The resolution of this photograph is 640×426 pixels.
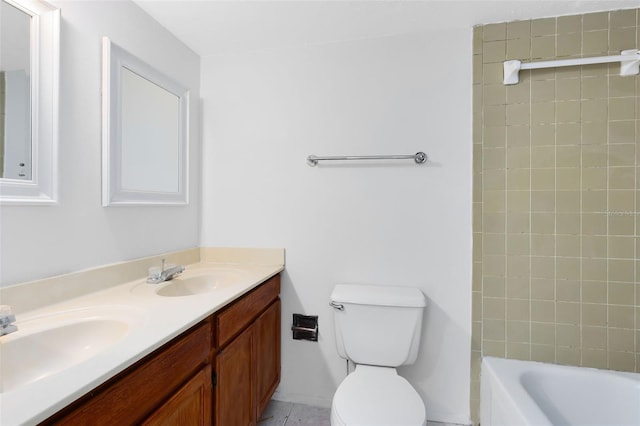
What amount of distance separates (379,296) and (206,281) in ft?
3.07

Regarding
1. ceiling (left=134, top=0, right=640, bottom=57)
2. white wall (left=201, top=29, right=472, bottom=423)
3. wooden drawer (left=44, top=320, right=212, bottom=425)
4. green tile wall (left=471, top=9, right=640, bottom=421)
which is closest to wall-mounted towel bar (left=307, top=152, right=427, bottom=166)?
white wall (left=201, top=29, right=472, bottom=423)

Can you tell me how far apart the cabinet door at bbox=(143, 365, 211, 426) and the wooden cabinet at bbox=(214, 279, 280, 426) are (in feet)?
0.20

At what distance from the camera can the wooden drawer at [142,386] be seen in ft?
1.93

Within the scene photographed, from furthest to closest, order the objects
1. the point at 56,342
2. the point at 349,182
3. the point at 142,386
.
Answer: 1. the point at 349,182
2. the point at 56,342
3. the point at 142,386

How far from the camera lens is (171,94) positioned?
155cm

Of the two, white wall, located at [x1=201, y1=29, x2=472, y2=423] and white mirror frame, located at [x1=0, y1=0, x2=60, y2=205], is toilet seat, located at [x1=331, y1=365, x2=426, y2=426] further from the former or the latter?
white mirror frame, located at [x1=0, y1=0, x2=60, y2=205]

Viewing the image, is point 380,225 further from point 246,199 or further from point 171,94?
point 171,94

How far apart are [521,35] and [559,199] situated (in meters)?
0.88

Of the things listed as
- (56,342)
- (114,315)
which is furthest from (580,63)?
(56,342)

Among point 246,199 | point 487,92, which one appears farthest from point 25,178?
point 487,92

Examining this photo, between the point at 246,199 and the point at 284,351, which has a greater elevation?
the point at 246,199

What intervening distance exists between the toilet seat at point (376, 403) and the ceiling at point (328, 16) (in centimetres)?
177

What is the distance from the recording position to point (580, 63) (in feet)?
4.47

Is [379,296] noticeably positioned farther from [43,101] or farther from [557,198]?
[43,101]
